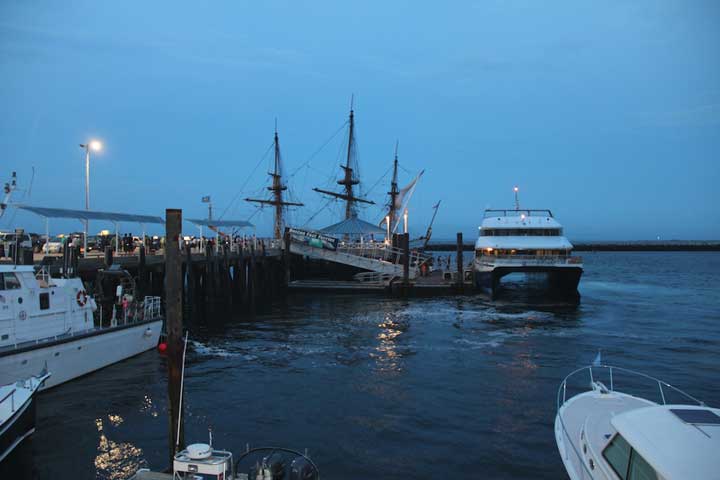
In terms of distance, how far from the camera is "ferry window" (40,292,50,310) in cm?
1767

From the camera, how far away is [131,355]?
21359mm

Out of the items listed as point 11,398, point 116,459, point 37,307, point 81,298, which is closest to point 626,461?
point 116,459

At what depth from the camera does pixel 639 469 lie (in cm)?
784

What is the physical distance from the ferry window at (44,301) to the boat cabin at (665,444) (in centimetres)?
1739

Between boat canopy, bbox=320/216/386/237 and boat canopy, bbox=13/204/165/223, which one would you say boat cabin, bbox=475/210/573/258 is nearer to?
boat canopy, bbox=320/216/386/237

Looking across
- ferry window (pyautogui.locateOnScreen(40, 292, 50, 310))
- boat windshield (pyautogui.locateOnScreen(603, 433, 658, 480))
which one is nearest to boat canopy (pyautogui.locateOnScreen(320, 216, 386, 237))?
ferry window (pyautogui.locateOnScreen(40, 292, 50, 310))

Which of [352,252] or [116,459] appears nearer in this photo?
[116,459]

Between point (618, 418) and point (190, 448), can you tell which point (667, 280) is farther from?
point (190, 448)

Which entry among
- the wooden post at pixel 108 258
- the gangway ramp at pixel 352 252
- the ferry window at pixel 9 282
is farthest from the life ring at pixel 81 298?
the gangway ramp at pixel 352 252

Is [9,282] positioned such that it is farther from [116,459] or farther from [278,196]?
[278,196]

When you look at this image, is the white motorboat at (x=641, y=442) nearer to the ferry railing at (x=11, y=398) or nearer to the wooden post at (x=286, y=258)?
the ferry railing at (x=11, y=398)

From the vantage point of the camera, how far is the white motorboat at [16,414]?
11406 mm

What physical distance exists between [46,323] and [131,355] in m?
4.38

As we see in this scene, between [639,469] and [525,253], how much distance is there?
112ft
